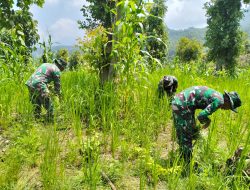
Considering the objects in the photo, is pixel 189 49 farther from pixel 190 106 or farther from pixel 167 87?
pixel 190 106

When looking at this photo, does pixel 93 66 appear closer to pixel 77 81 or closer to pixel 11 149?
pixel 77 81

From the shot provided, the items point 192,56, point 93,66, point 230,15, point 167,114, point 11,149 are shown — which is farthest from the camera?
point 192,56

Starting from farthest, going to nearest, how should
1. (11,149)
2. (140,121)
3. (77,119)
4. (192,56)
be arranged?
(192,56)
(140,121)
(77,119)
(11,149)

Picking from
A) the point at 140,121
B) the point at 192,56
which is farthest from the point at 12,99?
the point at 192,56

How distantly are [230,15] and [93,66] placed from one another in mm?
20281

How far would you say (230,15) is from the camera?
23312 mm

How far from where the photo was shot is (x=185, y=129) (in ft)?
13.8

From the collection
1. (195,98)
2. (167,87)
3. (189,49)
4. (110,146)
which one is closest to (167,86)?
(167,87)

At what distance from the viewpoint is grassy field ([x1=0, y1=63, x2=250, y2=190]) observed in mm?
3285

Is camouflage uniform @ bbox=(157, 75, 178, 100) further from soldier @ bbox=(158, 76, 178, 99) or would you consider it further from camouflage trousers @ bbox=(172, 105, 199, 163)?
camouflage trousers @ bbox=(172, 105, 199, 163)

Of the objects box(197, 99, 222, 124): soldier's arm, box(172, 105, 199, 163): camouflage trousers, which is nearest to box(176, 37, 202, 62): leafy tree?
box(172, 105, 199, 163): camouflage trousers

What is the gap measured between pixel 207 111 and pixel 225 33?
21.1m

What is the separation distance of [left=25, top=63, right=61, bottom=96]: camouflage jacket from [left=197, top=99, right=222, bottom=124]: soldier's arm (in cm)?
284

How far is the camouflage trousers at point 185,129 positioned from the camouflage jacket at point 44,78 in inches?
96.2
